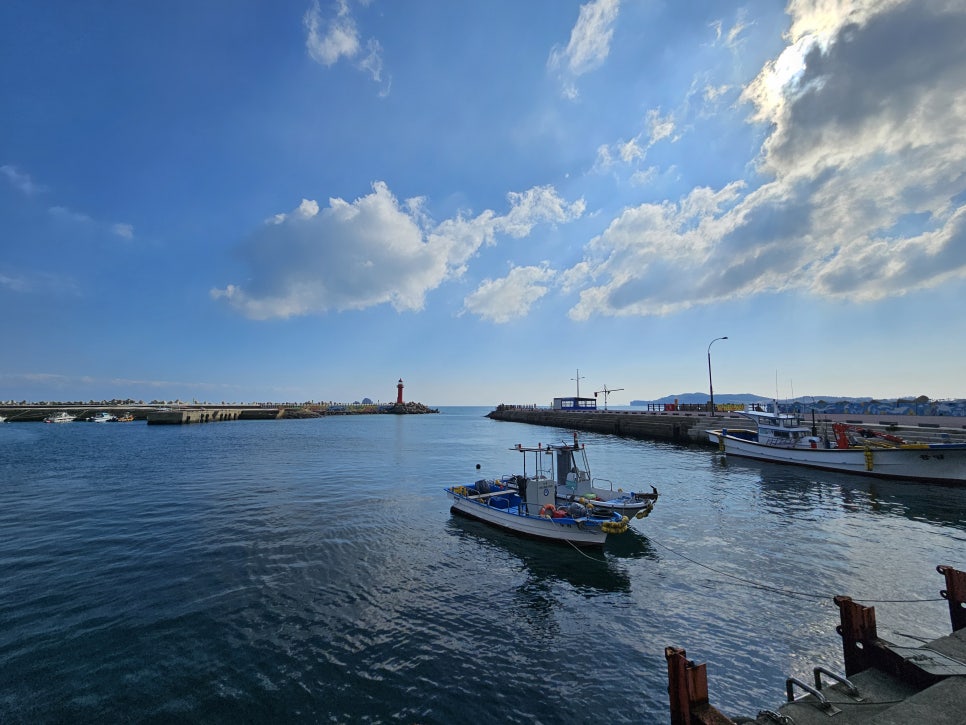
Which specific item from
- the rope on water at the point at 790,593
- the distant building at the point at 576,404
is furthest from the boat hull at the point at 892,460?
the distant building at the point at 576,404

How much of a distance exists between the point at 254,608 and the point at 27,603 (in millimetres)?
7048

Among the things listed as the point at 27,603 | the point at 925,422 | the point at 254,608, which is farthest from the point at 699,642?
the point at 925,422

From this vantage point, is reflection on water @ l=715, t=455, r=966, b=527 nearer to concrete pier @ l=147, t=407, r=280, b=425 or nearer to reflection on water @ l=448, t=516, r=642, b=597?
reflection on water @ l=448, t=516, r=642, b=597

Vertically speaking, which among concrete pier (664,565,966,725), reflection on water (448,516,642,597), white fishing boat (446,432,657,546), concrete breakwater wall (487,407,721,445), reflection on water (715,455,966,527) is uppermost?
concrete breakwater wall (487,407,721,445)

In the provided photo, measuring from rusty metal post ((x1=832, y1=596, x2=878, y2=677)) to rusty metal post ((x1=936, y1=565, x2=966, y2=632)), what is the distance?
236 centimetres

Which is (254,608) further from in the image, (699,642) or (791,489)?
(791,489)

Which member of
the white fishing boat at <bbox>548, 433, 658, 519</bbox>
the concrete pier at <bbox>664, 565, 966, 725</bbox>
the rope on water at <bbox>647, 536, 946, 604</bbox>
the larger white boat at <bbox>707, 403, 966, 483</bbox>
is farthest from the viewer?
the larger white boat at <bbox>707, 403, 966, 483</bbox>

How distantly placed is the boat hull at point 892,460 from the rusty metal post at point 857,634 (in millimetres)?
30661

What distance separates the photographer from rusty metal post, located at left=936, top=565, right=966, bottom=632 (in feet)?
25.1

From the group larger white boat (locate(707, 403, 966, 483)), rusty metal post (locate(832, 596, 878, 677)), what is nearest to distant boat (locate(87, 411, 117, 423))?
larger white boat (locate(707, 403, 966, 483))

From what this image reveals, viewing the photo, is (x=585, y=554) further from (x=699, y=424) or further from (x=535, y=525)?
(x=699, y=424)

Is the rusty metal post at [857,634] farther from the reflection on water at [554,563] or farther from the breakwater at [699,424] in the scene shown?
the breakwater at [699,424]

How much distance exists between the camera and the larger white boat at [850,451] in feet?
87.7

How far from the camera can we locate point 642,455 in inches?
→ 1756
